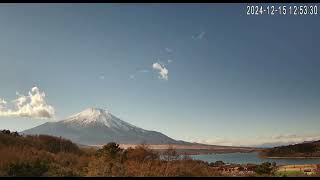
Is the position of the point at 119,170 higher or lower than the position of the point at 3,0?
lower

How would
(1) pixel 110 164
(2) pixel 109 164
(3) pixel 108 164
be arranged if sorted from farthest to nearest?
(1) pixel 110 164
(2) pixel 109 164
(3) pixel 108 164

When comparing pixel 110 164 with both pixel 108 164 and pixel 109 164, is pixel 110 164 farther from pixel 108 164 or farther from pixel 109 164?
pixel 108 164

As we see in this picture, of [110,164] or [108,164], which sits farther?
[110,164]

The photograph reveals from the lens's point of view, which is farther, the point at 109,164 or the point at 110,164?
the point at 110,164

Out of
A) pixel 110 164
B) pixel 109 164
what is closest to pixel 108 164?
pixel 109 164

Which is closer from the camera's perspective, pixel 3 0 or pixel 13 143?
pixel 3 0

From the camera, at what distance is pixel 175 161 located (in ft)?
59.5

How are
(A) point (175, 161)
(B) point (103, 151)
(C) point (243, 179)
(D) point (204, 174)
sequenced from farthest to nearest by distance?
(B) point (103, 151)
(A) point (175, 161)
(D) point (204, 174)
(C) point (243, 179)

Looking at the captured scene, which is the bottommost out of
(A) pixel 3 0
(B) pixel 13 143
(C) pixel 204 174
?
(C) pixel 204 174

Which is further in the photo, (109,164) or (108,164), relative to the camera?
(109,164)

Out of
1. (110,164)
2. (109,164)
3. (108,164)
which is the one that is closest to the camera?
(108,164)

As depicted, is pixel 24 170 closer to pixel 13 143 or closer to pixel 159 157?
pixel 159 157

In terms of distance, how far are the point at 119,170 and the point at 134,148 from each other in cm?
580

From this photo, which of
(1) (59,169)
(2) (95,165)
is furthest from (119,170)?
(1) (59,169)
